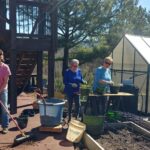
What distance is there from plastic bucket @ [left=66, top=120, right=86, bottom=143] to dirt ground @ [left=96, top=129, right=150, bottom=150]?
455 millimetres

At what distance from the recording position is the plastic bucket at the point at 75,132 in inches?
250

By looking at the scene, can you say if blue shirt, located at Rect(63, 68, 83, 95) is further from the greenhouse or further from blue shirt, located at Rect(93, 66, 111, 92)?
the greenhouse

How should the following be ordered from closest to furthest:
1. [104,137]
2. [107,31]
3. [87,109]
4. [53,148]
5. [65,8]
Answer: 1. [53,148]
2. [104,137]
3. [87,109]
4. [65,8]
5. [107,31]

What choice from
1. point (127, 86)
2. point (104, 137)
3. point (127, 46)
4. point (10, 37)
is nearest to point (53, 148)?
point (104, 137)

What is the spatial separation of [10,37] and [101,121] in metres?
3.30

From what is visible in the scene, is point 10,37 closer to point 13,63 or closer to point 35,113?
point 13,63

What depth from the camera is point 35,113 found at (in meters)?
8.79

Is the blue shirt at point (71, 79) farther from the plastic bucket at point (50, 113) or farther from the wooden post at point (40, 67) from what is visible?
the wooden post at point (40, 67)

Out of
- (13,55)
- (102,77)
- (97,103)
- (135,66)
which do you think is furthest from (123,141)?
(135,66)

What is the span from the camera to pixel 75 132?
6441mm

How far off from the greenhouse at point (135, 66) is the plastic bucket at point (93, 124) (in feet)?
10.3

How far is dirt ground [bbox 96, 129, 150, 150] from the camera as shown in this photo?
6375 mm

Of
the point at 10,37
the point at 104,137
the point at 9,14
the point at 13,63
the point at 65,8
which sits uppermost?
the point at 65,8

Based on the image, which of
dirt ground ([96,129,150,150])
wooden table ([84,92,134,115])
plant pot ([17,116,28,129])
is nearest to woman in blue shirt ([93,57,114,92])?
wooden table ([84,92,134,115])
